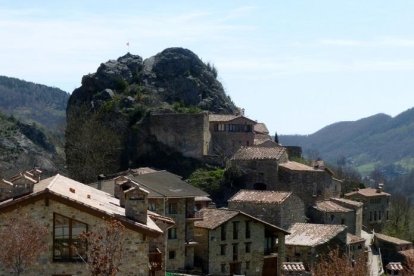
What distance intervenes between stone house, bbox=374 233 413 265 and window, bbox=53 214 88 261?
54.9m

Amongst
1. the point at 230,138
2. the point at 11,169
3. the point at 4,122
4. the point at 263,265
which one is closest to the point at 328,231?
the point at 263,265

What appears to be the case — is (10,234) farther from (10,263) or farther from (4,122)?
(4,122)

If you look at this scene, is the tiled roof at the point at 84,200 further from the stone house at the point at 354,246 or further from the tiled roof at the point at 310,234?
the stone house at the point at 354,246

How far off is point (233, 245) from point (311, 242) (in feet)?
27.5

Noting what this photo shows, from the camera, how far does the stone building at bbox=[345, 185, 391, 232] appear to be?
91894 mm

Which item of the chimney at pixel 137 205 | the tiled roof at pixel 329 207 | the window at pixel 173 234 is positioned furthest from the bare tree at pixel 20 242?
the tiled roof at pixel 329 207

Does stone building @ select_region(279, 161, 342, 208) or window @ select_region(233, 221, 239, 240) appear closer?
window @ select_region(233, 221, 239, 240)

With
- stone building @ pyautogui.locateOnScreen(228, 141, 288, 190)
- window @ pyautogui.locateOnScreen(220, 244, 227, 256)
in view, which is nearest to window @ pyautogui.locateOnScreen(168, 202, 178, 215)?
window @ pyautogui.locateOnScreen(220, 244, 227, 256)

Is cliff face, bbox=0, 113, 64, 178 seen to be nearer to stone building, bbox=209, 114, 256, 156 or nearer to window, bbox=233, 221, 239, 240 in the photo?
stone building, bbox=209, 114, 256, 156

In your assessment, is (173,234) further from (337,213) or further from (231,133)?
(231,133)

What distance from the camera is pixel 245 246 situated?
2160 inches

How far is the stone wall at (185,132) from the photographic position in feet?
250

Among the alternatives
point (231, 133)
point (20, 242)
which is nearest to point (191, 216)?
point (20, 242)

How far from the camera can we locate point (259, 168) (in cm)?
7194
